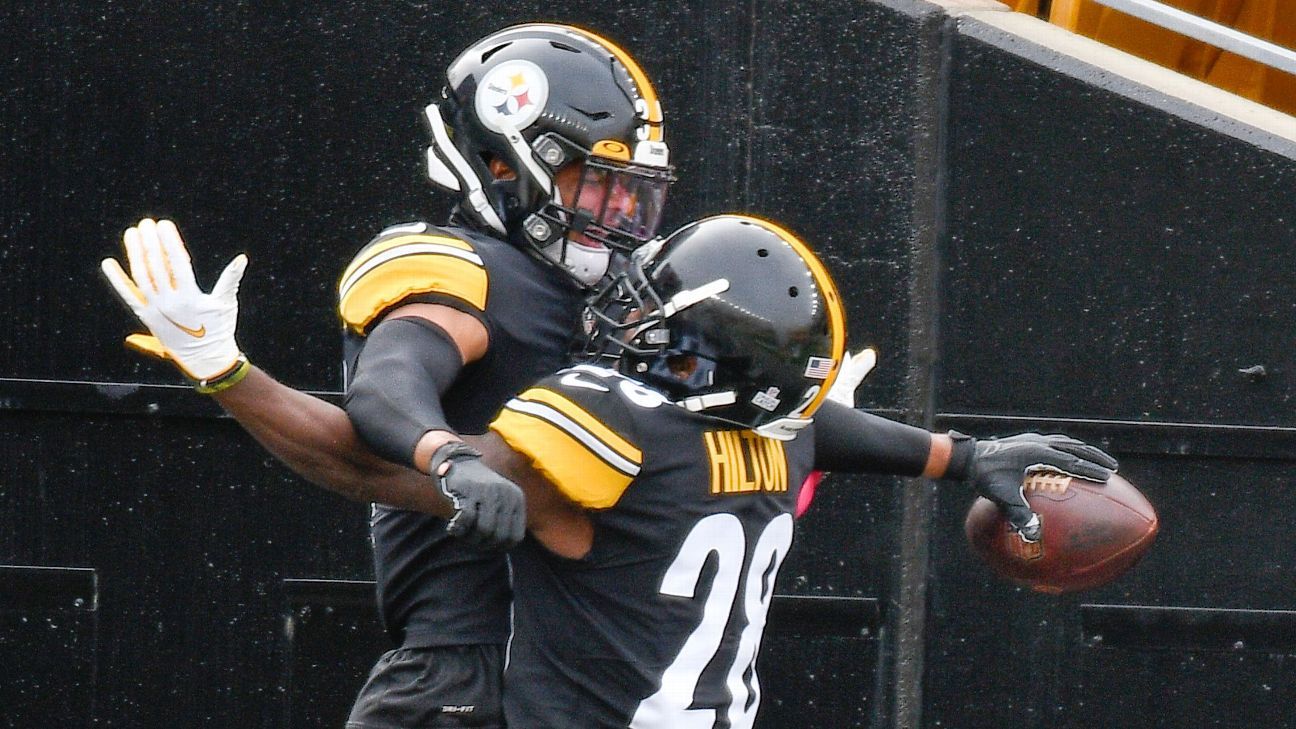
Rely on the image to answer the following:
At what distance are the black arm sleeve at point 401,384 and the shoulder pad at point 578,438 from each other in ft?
0.41

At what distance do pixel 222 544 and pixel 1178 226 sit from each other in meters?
2.58

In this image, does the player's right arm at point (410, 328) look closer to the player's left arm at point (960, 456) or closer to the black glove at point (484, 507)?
the black glove at point (484, 507)

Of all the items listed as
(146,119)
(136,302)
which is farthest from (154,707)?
(136,302)

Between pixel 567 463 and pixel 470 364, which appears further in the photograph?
pixel 470 364

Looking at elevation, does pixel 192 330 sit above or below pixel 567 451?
above

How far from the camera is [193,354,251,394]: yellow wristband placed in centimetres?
268

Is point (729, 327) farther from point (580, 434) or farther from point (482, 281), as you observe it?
point (482, 281)

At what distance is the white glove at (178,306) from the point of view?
2650 mm

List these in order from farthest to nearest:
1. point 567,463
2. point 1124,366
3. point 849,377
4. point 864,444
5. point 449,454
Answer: point 1124,366, point 849,377, point 864,444, point 567,463, point 449,454

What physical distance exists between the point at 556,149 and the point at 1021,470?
107cm

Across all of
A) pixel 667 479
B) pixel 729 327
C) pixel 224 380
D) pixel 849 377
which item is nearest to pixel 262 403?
pixel 224 380

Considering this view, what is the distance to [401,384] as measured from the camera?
107 inches

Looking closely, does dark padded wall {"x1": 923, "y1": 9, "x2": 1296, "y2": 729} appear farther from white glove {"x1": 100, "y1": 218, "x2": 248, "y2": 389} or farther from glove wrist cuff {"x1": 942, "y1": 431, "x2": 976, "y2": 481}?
white glove {"x1": 100, "y1": 218, "x2": 248, "y2": 389}

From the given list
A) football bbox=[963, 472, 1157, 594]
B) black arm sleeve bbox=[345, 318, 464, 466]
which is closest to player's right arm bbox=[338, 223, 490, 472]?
black arm sleeve bbox=[345, 318, 464, 466]
